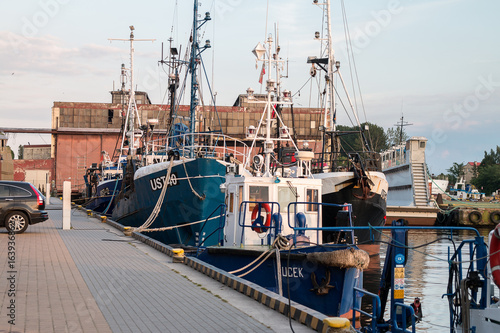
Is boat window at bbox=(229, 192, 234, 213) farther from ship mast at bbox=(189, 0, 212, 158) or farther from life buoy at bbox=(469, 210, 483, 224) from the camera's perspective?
life buoy at bbox=(469, 210, 483, 224)

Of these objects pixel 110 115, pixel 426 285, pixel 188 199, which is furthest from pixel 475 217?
pixel 110 115

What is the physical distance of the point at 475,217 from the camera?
45.3 meters

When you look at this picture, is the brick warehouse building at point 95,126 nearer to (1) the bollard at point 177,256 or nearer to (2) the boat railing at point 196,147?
(2) the boat railing at point 196,147

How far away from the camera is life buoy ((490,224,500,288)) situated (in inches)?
328

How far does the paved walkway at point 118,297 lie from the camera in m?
8.36

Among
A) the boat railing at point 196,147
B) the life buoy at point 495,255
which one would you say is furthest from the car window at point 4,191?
the life buoy at point 495,255

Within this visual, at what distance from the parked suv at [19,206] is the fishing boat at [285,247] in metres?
7.10

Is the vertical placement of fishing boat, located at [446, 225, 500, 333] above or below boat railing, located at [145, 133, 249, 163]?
below

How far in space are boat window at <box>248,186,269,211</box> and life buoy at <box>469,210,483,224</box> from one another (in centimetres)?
3480

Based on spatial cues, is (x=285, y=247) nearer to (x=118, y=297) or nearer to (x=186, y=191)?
(x=118, y=297)

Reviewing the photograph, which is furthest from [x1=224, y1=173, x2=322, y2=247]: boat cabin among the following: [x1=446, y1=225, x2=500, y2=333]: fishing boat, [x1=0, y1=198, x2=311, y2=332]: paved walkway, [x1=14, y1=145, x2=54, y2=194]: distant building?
[x1=14, y1=145, x2=54, y2=194]: distant building

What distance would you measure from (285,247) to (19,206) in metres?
11.9

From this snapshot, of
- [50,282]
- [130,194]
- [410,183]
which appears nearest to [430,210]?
[410,183]

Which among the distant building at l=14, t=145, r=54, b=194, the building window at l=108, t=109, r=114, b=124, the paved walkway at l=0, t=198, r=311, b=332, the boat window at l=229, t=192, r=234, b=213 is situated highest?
the building window at l=108, t=109, r=114, b=124
